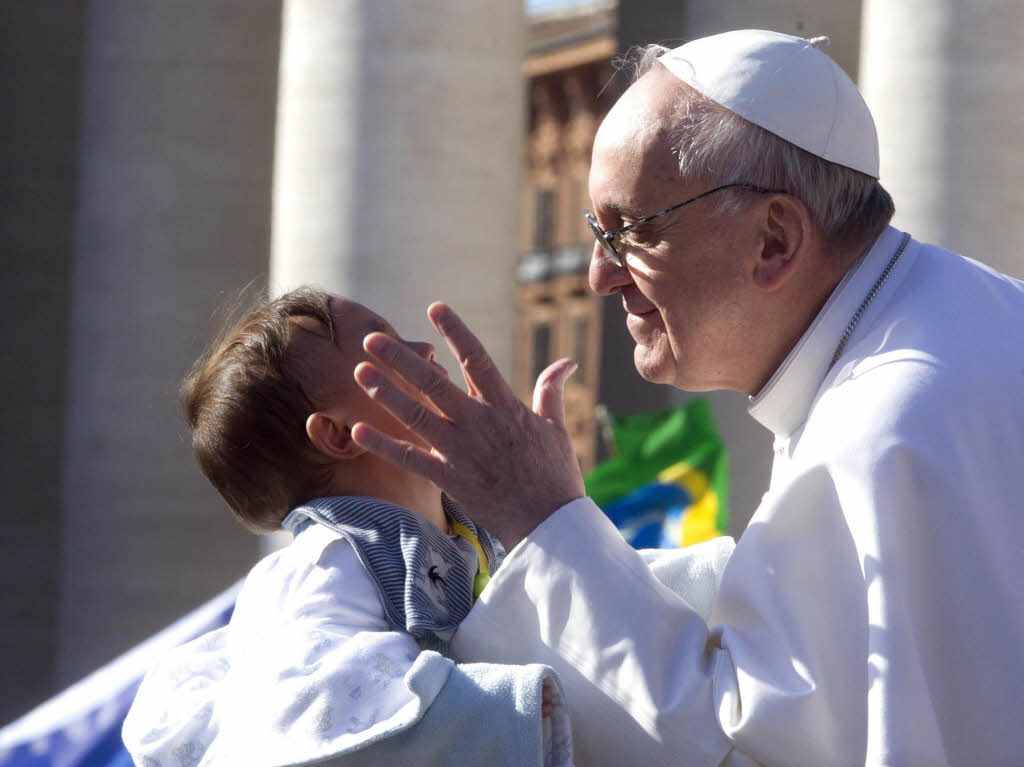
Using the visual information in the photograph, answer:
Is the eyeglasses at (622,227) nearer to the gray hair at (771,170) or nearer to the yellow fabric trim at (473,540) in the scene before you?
the gray hair at (771,170)

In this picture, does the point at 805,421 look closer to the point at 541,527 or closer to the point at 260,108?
the point at 541,527

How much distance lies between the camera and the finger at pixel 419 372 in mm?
2719

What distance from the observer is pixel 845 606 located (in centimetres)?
270

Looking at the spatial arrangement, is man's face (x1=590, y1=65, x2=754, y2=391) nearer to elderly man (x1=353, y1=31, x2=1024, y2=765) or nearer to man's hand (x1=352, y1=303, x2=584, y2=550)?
elderly man (x1=353, y1=31, x2=1024, y2=765)

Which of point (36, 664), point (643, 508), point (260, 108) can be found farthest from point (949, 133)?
point (36, 664)

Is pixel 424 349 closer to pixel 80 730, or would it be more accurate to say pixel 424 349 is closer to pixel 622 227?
pixel 622 227

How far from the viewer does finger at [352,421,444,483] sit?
2729mm

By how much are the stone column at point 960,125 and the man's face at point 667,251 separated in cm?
325

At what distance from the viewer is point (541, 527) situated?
2.78 m

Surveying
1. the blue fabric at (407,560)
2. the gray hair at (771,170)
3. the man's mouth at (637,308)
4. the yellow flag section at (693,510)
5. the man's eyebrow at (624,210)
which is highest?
the gray hair at (771,170)

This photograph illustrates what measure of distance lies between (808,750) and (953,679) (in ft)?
0.84

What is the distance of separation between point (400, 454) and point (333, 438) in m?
0.42

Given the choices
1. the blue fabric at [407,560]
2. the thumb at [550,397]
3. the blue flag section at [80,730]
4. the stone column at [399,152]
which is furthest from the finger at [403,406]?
the stone column at [399,152]

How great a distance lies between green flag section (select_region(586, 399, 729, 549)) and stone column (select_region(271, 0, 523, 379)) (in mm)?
894
